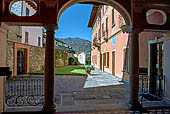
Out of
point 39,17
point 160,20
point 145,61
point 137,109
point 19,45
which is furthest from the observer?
point 19,45

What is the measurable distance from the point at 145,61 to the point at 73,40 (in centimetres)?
4496

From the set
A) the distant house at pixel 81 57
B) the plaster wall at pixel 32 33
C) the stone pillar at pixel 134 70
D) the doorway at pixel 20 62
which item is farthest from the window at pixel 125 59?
the distant house at pixel 81 57

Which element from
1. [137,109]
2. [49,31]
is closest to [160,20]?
[137,109]

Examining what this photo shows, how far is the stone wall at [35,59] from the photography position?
12.8 metres

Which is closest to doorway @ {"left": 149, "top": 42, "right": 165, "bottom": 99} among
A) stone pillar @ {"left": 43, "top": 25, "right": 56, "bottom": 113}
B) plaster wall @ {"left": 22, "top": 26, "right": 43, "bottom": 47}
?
stone pillar @ {"left": 43, "top": 25, "right": 56, "bottom": 113}

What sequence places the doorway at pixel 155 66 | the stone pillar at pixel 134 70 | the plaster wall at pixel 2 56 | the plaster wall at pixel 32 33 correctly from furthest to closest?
the plaster wall at pixel 32 33 < the doorway at pixel 155 66 < the stone pillar at pixel 134 70 < the plaster wall at pixel 2 56

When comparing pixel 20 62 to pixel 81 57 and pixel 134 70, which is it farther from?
pixel 81 57

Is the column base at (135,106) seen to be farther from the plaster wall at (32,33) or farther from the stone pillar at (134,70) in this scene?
the plaster wall at (32,33)

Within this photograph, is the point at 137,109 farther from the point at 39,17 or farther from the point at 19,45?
the point at 19,45

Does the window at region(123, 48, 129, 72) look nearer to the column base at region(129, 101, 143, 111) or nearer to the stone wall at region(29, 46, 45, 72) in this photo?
the column base at region(129, 101, 143, 111)

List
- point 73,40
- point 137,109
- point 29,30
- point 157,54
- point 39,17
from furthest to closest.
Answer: point 73,40
point 29,30
point 157,54
point 137,109
point 39,17

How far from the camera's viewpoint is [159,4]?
3.99 metres

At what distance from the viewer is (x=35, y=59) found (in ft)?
44.6

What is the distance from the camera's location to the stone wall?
42.0 feet
